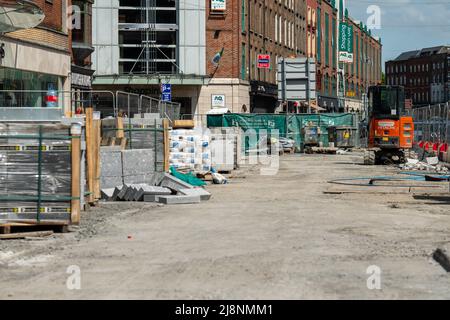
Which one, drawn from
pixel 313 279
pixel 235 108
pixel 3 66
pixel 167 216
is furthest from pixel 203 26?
pixel 313 279

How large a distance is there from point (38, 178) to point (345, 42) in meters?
99.0

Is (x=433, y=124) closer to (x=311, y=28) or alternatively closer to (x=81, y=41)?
(x=81, y=41)

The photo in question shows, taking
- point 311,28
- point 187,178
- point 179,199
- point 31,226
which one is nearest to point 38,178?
point 31,226

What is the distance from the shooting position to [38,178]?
14.5 m

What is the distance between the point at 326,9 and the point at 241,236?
95.0 metres

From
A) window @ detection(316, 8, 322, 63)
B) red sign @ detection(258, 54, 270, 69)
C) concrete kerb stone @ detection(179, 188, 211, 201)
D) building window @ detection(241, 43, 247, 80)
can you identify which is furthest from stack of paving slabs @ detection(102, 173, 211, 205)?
window @ detection(316, 8, 322, 63)

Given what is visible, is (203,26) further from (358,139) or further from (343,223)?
(343,223)

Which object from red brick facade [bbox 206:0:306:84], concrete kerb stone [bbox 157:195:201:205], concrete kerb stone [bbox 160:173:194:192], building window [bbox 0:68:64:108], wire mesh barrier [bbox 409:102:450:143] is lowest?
concrete kerb stone [bbox 157:195:201:205]

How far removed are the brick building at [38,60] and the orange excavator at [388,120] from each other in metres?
13.3

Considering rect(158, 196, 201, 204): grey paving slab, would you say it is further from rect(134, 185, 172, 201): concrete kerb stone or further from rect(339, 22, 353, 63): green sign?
rect(339, 22, 353, 63): green sign

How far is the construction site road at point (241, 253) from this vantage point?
360 inches

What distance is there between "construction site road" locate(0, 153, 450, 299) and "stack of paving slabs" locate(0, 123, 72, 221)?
26.6 inches

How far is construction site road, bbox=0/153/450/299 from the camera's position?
9156mm
